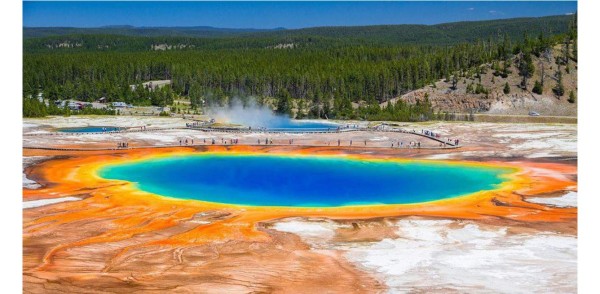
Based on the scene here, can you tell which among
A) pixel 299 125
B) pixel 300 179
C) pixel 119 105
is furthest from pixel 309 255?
pixel 119 105

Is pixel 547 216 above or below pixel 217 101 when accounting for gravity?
below

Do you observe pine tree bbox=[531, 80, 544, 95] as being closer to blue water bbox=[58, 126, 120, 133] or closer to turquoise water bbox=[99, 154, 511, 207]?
turquoise water bbox=[99, 154, 511, 207]

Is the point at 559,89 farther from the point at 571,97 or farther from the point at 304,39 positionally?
the point at 304,39

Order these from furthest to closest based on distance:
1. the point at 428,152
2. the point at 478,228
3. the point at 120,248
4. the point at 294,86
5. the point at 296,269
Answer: the point at 294,86 < the point at 428,152 < the point at 478,228 < the point at 120,248 < the point at 296,269

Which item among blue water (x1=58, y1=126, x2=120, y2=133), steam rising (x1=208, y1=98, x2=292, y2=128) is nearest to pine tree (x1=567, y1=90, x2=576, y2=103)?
steam rising (x1=208, y1=98, x2=292, y2=128)

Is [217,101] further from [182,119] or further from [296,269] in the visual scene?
[296,269]

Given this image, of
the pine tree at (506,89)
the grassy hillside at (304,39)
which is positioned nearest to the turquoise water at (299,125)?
the pine tree at (506,89)

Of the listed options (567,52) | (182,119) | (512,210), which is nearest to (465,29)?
(567,52)
